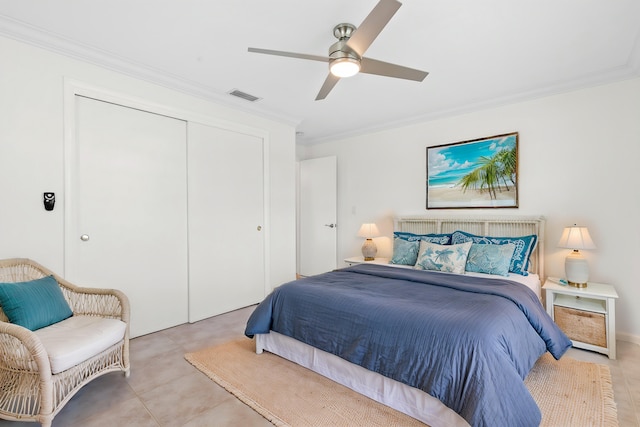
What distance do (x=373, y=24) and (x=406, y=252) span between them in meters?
2.54

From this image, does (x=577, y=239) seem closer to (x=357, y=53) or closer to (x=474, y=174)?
(x=474, y=174)

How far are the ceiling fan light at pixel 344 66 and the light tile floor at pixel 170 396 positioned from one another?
2.27m

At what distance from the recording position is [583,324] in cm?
266

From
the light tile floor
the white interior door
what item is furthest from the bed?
the white interior door

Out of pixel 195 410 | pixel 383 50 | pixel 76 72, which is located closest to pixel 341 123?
pixel 383 50

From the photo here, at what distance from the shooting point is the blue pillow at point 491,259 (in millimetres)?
2932

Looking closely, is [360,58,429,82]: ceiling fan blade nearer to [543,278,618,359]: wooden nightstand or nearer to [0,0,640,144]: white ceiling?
[0,0,640,144]: white ceiling

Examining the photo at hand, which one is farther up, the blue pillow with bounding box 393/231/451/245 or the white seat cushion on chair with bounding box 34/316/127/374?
the blue pillow with bounding box 393/231/451/245

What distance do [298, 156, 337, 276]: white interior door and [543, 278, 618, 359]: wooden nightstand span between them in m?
2.97

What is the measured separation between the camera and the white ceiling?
2012 millimetres

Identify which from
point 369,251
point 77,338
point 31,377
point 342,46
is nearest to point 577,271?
point 369,251

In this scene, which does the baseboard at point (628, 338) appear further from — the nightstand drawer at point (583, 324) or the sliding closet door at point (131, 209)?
the sliding closet door at point (131, 209)

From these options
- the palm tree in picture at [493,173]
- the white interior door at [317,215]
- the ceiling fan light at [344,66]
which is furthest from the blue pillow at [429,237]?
the ceiling fan light at [344,66]

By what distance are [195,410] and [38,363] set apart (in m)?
0.87
